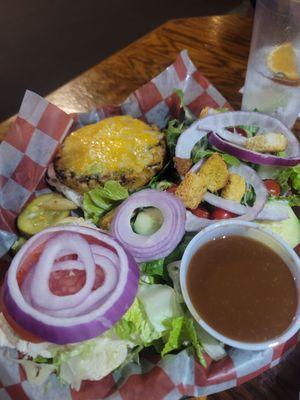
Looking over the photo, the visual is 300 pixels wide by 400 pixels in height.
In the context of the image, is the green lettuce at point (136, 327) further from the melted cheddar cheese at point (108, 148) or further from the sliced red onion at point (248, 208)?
Answer: the melted cheddar cheese at point (108, 148)

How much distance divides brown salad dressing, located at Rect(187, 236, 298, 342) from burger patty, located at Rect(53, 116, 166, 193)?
1.49ft

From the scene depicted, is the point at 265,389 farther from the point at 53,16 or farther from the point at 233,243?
the point at 53,16

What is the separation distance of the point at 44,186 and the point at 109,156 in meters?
0.33

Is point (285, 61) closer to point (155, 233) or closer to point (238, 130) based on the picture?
point (238, 130)

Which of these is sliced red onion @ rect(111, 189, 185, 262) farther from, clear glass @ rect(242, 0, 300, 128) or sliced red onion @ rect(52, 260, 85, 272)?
clear glass @ rect(242, 0, 300, 128)

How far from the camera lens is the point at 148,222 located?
148 centimetres

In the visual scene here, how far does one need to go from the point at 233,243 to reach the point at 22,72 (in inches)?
112

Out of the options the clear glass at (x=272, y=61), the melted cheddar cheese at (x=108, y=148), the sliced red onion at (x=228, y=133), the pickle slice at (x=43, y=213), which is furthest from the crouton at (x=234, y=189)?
the pickle slice at (x=43, y=213)

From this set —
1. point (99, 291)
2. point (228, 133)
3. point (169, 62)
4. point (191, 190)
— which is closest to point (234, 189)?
point (191, 190)

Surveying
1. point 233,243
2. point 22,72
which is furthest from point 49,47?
point 233,243

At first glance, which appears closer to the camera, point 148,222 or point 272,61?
point 148,222

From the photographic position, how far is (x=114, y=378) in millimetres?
1206

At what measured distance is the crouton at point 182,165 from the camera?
5.35ft

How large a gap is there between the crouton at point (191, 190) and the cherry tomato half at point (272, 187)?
0.31 m
